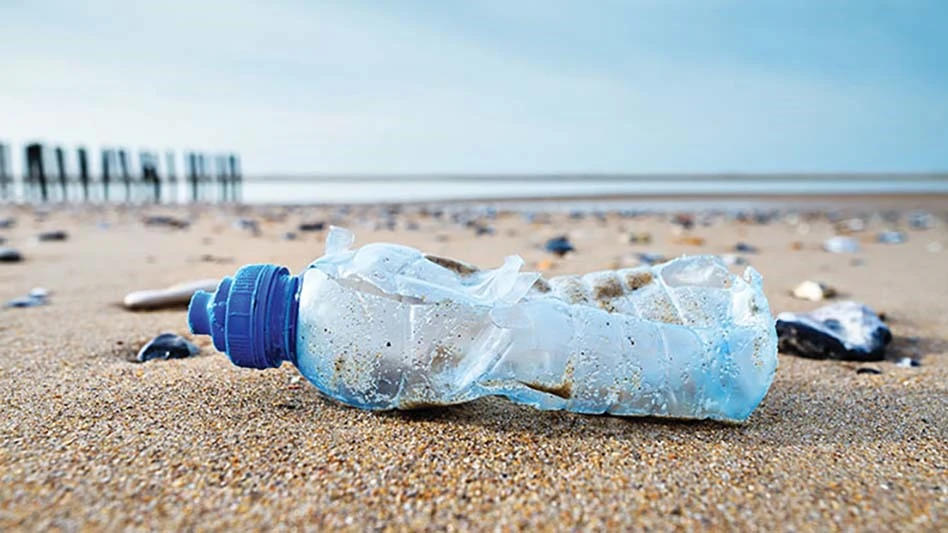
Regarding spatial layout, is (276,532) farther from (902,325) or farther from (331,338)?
(902,325)

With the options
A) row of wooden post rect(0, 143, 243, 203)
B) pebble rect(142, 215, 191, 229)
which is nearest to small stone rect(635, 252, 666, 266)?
pebble rect(142, 215, 191, 229)

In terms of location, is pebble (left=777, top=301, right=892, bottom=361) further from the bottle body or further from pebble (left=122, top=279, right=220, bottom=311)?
pebble (left=122, top=279, right=220, bottom=311)

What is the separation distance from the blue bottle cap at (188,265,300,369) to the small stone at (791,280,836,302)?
2.71m

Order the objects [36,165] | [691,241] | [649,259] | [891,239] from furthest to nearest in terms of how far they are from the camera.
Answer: [36,165], [891,239], [691,241], [649,259]

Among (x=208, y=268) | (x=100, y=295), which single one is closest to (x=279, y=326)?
(x=100, y=295)

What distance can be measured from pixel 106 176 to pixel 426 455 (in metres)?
23.8

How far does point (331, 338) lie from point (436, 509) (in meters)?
0.50

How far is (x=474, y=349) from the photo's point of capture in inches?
54.6

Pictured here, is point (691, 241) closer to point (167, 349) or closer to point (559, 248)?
point (559, 248)

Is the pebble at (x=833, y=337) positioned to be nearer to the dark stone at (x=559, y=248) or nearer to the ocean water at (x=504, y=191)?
the dark stone at (x=559, y=248)

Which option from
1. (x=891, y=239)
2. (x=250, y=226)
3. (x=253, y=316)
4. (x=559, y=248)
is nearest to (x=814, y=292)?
(x=559, y=248)

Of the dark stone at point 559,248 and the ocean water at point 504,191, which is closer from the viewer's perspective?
the dark stone at point 559,248

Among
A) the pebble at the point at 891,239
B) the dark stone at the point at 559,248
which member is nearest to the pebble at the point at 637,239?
the dark stone at the point at 559,248

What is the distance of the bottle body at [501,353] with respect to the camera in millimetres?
1366
